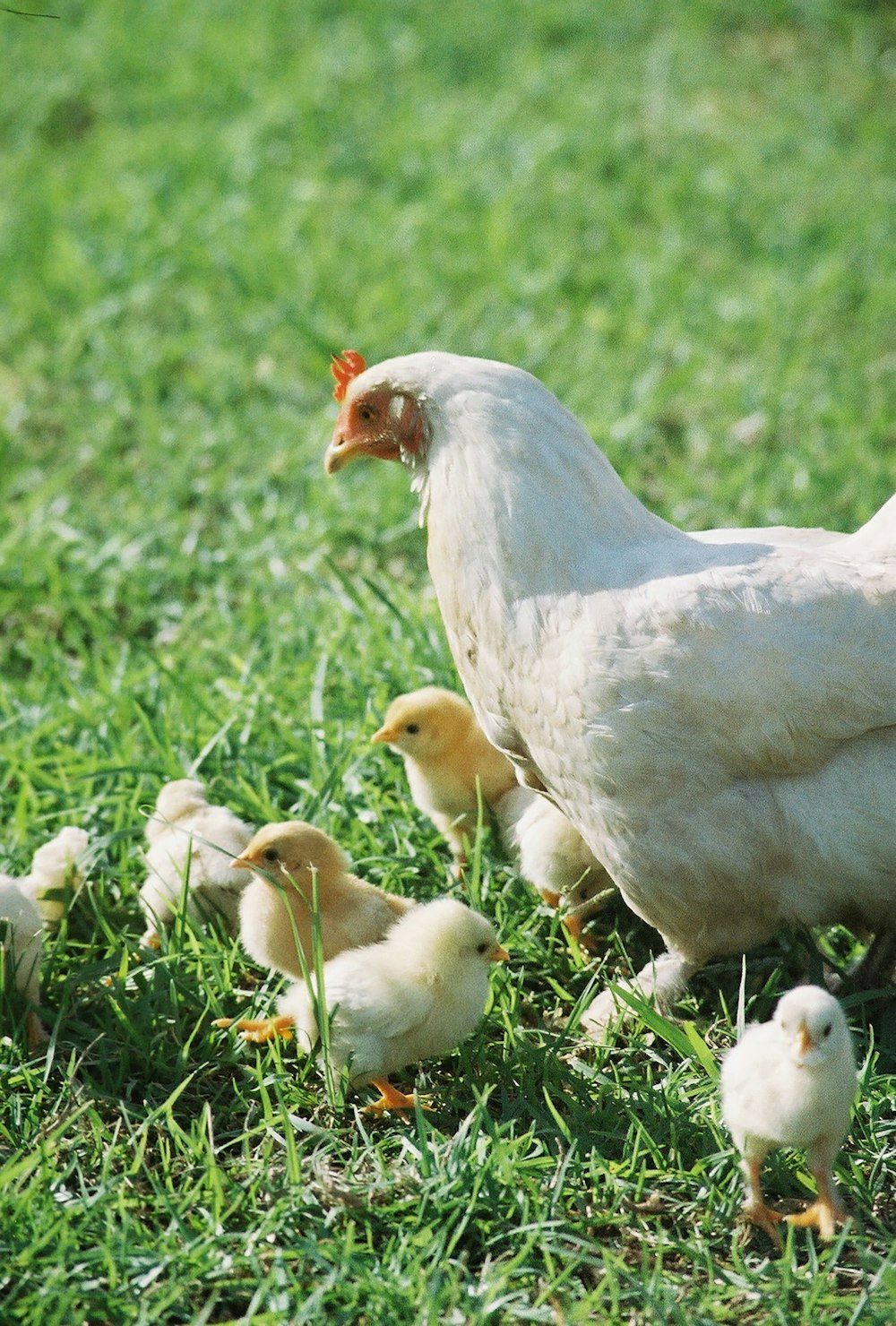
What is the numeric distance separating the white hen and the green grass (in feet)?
1.16

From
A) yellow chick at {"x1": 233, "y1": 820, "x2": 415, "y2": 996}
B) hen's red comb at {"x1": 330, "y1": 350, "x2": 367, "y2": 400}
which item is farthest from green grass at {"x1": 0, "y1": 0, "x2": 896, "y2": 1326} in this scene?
hen's red comb at {"x1": 330, "y1": 350, "x2": 367, "y2": 400}

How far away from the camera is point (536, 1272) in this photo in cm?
247

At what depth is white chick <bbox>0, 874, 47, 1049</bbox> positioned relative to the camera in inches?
118

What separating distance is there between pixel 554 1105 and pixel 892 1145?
63 centimetres

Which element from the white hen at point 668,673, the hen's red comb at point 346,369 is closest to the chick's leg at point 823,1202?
the white hen at point 668,673

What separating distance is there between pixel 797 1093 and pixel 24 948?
155 centimetres

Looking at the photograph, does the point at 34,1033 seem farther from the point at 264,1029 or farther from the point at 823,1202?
the point at 823,1202

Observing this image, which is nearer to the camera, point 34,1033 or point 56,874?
point 34,1033

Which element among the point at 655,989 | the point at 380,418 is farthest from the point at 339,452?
the point at 655,989

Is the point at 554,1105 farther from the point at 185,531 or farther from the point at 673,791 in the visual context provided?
the point at 185,531

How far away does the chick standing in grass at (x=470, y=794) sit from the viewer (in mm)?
3277

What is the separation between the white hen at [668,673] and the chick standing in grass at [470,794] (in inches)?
10.3

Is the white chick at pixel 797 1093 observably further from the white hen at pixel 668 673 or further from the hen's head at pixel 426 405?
the hen's head at pixel 426 405

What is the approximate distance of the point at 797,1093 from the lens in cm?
240
